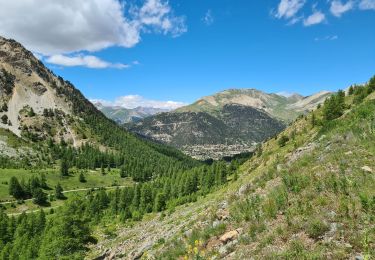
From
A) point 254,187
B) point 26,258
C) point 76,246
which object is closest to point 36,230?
point 26,258

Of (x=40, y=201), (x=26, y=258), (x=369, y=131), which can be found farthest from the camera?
(x=40, y=201)

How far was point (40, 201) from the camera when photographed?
165 meters

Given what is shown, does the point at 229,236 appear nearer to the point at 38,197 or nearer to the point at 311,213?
the point at 311,213

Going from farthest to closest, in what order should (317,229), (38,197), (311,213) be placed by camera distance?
(38,197)
(311,213)
(317,229)

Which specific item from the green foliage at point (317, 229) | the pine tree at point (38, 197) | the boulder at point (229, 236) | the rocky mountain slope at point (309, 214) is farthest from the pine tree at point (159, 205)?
the pine tree at point (38, 197)

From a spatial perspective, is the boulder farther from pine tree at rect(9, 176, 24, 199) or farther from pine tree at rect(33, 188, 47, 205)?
pine tree at rect(9, 176, 24, 199)

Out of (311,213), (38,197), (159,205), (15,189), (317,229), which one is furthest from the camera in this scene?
(15,189)

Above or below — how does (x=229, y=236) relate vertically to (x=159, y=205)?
above

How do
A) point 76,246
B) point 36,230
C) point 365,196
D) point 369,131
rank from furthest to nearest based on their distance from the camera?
point 36,230
point 76,246
point 369,131
point 365,196

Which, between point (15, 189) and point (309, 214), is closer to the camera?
point (309, 214)

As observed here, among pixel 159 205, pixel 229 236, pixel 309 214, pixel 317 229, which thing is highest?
pixel 309 214

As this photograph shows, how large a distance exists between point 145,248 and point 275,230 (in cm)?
2131

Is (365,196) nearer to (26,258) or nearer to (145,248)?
(145,248)

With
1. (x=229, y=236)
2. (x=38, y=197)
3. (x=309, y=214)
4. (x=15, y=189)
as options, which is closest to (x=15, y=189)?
(x=15, y=189)
